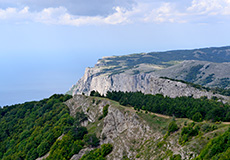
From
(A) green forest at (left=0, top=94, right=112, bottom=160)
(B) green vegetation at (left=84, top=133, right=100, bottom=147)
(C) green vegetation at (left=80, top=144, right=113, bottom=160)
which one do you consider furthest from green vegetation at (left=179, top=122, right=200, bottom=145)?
(B) green vegetation at (left=84, top=133, right=100, bottom=147)

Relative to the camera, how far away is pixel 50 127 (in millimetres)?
78375

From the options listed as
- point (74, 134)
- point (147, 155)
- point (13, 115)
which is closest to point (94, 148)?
point (74, 134)

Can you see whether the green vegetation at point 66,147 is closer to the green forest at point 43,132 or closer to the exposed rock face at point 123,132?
the green forest at point 43,132

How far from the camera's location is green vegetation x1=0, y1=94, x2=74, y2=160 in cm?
7131

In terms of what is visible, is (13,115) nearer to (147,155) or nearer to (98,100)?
A: (98,100)

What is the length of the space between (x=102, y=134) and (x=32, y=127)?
127ft

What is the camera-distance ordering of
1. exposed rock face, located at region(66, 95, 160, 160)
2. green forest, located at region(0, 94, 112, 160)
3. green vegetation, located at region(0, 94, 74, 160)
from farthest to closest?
green vegetation, located at region(0, 94, 74, 160) → green forest, located at region(0, 94, 112, 160) → exposed rock face, located at region(66, 95, 160, 160)

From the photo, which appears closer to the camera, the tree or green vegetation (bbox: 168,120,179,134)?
green vegetation (bbox: 168,120,179,134)

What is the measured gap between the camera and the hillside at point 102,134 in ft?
138

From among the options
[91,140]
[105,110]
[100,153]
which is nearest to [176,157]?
[100,153]

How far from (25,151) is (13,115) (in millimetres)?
33303

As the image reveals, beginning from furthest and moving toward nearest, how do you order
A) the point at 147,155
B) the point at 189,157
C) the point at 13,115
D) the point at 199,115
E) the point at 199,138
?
the point at 13,115
the point at 199,115
the point at 147,155
the point at 199,138
the point at 189,157

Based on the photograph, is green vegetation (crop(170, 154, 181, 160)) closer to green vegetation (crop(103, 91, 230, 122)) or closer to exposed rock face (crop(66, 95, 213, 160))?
exposed rock face (crop(66, 95, 213, 160))

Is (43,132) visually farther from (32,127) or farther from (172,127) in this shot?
(172,127)
